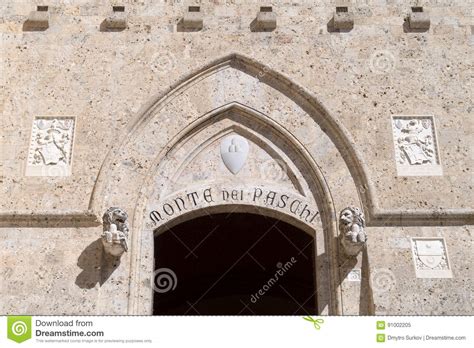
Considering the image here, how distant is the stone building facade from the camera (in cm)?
990

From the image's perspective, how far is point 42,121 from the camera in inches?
429

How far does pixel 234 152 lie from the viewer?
1084 centimetres

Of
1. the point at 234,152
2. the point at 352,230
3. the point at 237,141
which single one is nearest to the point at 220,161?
the point at 234,152

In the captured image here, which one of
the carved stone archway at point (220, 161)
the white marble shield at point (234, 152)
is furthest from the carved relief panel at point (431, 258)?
the white marble shield at point (234, 152)

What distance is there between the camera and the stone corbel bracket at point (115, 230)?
9641 mm

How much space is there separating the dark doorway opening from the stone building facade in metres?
3.44

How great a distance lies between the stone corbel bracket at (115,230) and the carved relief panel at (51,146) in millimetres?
1171

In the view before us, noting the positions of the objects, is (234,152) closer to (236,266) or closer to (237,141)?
(237,141)

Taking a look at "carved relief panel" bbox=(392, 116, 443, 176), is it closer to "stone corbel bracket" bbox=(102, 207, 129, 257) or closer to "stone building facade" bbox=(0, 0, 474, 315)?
"stone building facade" bbox=(0, 0, 474, 315)

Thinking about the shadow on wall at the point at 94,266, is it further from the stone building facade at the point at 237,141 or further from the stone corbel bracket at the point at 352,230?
the stone corbel bracket at the point at 352,230

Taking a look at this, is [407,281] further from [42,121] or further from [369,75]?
[42,121]
